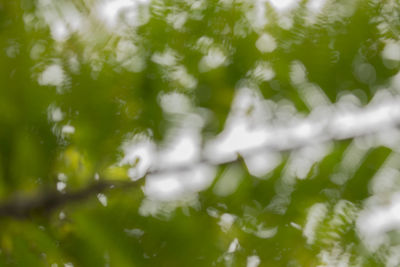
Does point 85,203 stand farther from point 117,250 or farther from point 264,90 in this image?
point 264,90

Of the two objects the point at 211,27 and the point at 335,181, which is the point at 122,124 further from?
the point at 335,181

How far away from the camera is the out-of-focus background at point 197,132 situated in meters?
0.84

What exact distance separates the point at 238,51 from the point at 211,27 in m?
0.07

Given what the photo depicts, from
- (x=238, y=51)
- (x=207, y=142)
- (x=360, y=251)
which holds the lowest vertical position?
(x=360, y=251)

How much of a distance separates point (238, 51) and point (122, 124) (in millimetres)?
252

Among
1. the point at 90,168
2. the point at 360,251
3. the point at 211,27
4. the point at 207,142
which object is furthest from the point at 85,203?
the point at 360,251

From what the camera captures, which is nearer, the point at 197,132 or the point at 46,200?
the point at 46,200

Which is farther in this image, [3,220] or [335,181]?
→ [335,181]

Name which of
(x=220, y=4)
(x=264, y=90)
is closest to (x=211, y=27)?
(x=220, y=4)

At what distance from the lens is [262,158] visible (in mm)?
934

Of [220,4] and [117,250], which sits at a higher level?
[220,4]

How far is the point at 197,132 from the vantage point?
94 cm

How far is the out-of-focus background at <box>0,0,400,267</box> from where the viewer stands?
84 cm

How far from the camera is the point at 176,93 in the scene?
0.91 metres
